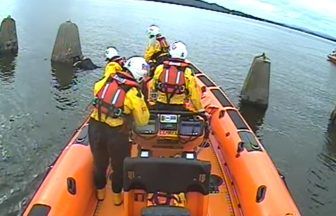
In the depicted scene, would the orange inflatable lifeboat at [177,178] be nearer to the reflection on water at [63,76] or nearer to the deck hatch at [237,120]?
the deck hatch at [237,120]

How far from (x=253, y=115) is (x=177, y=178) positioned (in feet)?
28.5

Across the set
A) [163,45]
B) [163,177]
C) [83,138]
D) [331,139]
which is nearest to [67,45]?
[163,45]

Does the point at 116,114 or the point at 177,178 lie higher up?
the point at 116,114

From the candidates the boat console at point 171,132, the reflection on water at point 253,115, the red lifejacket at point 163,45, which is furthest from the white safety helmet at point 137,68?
the reflection on water at point 253,115

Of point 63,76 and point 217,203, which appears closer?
point 217,203

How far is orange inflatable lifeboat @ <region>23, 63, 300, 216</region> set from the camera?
3953 mm

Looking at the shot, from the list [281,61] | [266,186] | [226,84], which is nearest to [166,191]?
[266,186]

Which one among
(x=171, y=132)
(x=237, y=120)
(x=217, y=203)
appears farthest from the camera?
(x=237, y=120)

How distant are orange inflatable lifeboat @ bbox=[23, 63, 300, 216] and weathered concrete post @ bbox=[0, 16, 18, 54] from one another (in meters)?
10.8

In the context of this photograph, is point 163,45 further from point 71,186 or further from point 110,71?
point 71,186

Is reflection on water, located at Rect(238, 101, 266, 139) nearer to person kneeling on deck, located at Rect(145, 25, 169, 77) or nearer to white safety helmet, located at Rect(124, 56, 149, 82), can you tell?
person kneeling on deck, located at Rect(145, 25, 169, 77)

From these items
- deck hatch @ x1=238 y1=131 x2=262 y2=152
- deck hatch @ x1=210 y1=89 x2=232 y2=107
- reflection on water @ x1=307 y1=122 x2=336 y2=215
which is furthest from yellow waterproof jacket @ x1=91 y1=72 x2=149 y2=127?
reflection on water @ x1=307 y1=122 x2=336 y2=215

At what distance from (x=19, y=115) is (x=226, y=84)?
7.28m

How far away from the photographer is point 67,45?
1486 cm
